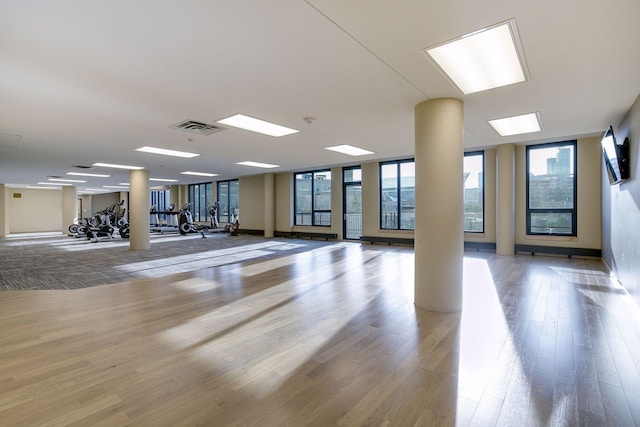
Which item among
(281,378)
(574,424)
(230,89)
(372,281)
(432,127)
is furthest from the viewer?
(372,281)

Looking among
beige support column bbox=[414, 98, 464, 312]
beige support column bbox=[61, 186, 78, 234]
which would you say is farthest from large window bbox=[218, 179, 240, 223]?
beige support column bbox=[414, 98, 464, 312]

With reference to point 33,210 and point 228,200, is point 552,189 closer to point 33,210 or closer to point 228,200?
point 228,200

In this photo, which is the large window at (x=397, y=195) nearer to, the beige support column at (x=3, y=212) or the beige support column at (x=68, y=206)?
the beige support column at (x=68, y=206)

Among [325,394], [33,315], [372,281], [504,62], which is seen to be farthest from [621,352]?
[33,315]

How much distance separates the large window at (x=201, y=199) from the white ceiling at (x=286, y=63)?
12039 mm

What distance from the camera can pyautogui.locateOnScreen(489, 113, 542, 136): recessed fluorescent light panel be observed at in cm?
522

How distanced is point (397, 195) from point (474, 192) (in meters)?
2.41

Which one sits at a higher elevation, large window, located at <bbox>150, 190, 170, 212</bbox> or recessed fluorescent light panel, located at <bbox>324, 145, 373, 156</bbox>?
recessed fluorescent light panel, located at <bbox>324, 145, 373, 156</bbox>

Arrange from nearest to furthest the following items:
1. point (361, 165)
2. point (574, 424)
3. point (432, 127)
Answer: point (574, 424) < point (432, 127) < point (361, 165)

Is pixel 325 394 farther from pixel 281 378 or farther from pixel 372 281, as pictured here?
pixel 372 281

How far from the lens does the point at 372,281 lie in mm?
5492

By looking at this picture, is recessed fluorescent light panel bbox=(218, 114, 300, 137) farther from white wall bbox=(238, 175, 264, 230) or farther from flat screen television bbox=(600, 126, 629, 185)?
white wall bbox=(238, 175, 264, 230)

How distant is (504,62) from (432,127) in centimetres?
102

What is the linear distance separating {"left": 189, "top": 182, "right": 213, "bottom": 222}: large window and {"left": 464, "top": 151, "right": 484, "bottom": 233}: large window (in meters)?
13.5
